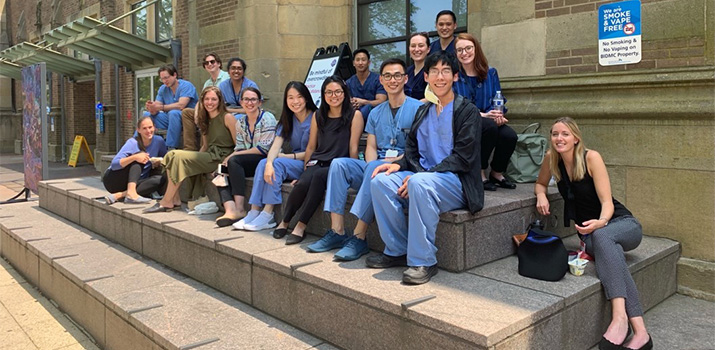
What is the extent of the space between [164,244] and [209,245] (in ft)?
3.25

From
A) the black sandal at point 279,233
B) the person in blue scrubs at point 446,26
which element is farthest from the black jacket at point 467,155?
the person in blue scrubs at point 446,26

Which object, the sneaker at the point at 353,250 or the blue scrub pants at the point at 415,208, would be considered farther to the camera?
the sneaker at the point at 353,250

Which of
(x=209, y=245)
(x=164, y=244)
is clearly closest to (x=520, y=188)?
(x=209, y=245)

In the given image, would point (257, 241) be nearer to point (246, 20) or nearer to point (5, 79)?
point (246, 20)

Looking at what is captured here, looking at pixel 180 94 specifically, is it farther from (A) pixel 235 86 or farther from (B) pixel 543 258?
(B) pixel 543 258

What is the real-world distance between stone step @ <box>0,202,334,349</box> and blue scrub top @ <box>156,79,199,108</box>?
240 centimetres

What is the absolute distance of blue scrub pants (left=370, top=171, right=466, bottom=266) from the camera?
360cm

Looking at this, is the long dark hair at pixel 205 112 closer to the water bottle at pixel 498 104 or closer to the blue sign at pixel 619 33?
the water bottle at pixel 498 104

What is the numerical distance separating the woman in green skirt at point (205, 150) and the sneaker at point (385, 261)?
3.06 metres

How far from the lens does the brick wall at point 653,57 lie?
4.50 m

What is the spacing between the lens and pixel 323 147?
5.09m

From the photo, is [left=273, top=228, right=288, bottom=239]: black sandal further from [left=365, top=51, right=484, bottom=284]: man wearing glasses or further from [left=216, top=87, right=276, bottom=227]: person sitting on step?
[left=365, top=51, right=484, bottom=284]: man wearing glasses

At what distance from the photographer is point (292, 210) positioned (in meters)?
4.87

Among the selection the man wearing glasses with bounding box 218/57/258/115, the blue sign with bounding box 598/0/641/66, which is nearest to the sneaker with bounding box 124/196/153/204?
the man wearing glasses with bounding box 218/57/258/115
